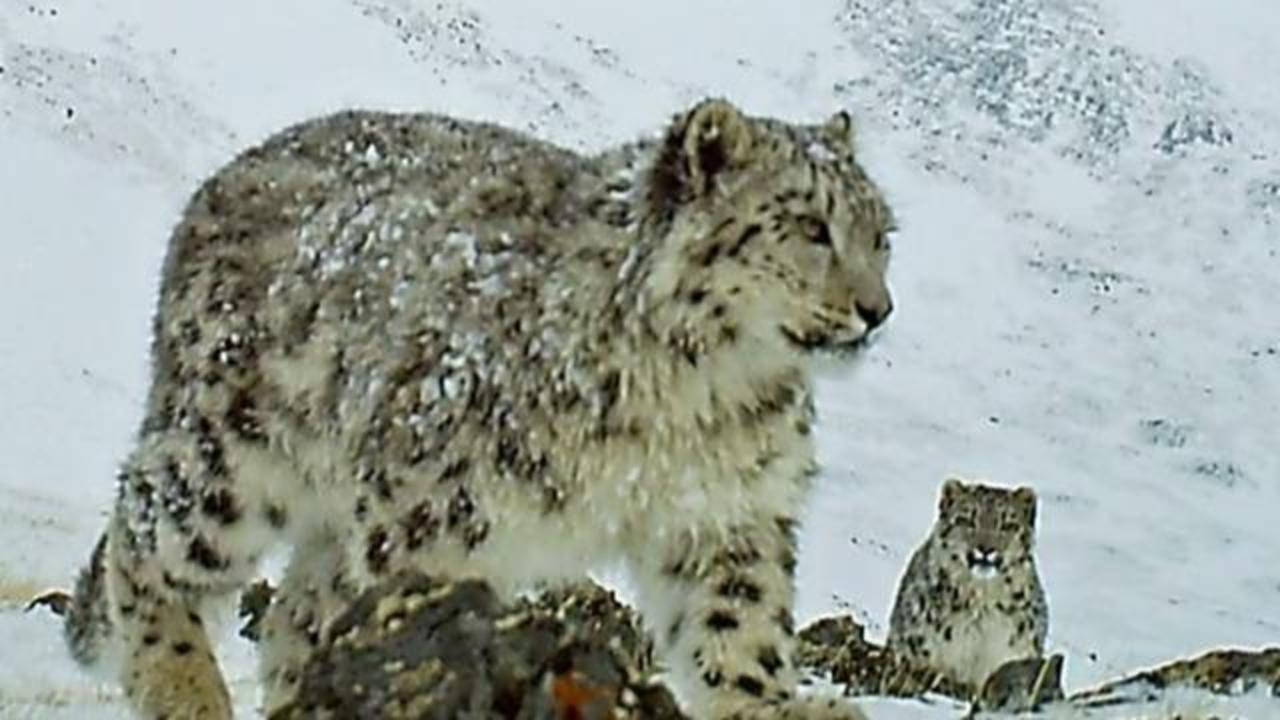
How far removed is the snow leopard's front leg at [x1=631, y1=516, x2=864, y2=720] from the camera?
7.95m

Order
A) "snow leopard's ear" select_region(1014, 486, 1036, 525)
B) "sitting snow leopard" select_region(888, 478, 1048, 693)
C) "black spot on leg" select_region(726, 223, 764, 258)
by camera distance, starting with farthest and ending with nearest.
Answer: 1. "snow leopard's ear" select_region(1014, 486, 1036, 525)
2. "sitting snow leopard" select_region(888, 478, 1048, 693)
3. "black spot on leg" select_region(726, 223, 764, 258)

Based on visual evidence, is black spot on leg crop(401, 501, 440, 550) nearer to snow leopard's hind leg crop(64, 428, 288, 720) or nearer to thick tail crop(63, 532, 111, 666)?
snow leopard's hind leg crop(64, 428, 288, 720)

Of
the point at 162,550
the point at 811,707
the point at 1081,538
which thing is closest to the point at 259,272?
the point at 162,550

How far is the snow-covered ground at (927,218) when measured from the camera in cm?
2878

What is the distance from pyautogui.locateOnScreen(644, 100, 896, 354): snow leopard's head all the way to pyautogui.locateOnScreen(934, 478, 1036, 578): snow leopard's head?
8912 millimetres

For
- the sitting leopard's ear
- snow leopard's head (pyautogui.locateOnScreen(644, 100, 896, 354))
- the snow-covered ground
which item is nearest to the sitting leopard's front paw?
snow leopard's head (pyautogui.locateOnScreen(644, 100, 896, 354))

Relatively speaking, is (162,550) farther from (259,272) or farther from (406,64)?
(406,64)

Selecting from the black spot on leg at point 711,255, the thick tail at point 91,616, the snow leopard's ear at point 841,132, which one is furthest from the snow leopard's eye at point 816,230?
the thick tail at point 91,616

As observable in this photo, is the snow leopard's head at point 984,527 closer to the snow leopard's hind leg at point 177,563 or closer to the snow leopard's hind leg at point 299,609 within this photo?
the snow leopard's hind leg at point 299,609

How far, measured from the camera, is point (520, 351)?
815cm

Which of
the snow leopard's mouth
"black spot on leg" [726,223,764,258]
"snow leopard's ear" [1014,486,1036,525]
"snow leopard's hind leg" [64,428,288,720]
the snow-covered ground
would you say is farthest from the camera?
the snow-covered ground

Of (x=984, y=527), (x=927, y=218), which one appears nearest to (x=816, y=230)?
(x=984, y=527)

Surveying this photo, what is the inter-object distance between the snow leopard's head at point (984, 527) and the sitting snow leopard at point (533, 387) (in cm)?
845

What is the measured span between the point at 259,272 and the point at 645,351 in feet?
5.14
